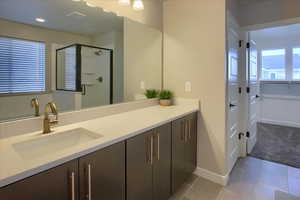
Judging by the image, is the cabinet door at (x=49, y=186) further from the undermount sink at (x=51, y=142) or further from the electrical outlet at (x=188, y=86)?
the electrical outlet at (x=188, y=86)

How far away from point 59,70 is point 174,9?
5.59ft

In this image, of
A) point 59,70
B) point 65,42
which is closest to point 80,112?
point 59,70

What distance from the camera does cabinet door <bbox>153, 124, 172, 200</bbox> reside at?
156cm

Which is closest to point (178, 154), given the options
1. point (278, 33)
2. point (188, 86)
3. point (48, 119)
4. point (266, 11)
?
point (188, 86)

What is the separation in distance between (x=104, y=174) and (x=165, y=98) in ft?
4.97

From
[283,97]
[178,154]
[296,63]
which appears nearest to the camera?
[178,154]

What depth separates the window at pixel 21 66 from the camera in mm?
1241

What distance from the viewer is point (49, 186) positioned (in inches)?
34.0

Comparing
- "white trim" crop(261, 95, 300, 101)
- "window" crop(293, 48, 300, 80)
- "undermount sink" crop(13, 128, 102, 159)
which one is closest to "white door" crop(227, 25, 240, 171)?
"undermount sink" crop(13, 128, 102, 159)

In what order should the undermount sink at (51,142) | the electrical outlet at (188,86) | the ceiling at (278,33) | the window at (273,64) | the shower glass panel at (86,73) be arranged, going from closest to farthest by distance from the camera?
the undermount sink at (51,142) → the shower glass panel at (86,73) → the electrical outlet at (188,86) → the ceiling at (278,33) → the window at (273,64)

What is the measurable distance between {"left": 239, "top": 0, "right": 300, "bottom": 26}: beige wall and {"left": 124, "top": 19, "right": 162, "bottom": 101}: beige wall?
1.25 m

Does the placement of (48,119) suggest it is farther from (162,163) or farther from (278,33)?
(278,33)

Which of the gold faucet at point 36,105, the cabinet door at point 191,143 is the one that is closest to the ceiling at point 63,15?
the gold faucet at point 36,105

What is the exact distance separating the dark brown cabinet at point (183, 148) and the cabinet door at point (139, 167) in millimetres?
403
